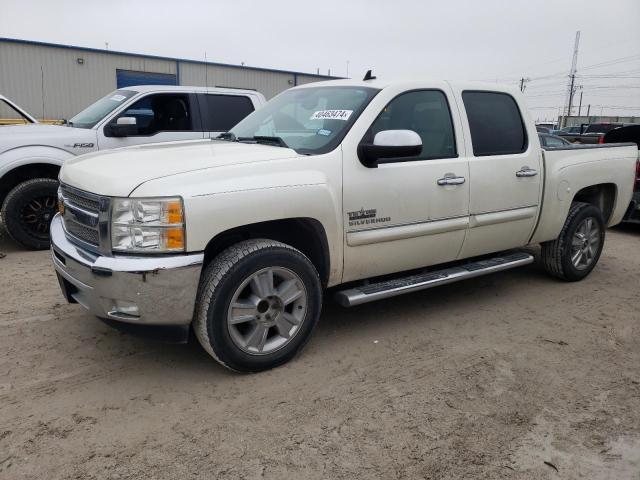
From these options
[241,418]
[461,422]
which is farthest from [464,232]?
[241,418]

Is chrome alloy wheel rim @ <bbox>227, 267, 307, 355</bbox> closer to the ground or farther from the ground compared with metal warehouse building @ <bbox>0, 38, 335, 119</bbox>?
closer to the ground

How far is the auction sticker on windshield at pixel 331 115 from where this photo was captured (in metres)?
3.72

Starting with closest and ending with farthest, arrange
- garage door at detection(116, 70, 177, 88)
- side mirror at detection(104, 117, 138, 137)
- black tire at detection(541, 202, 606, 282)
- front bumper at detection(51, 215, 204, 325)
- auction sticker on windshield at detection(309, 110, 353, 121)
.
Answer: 1. front bumper at detection(51, 215, 204, 325)
2. auction sticker on windshield at detection(309, 110, 353, 121)
3. black tire at detection(541, 202, 606, 282)
4. side mirror at detection(104, 117, 138, 137)
5. garage door at detection(116, 70, 177, 88)

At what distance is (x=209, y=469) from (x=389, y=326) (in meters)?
2.07

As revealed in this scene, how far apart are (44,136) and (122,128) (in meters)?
0.87

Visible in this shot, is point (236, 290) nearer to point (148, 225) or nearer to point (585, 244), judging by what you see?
point (148, 225)

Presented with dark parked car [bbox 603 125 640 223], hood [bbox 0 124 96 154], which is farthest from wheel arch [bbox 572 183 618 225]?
hood [bbox 0 124 96 154]

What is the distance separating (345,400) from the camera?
306 centimetres

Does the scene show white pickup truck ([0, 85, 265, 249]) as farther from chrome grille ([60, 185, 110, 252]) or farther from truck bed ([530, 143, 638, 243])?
truck bed ([530, 143, 638, 243])

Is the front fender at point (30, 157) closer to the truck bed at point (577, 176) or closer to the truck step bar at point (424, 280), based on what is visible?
the truck step bar at point (424, 280)

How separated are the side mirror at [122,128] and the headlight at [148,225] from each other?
12.8 feet

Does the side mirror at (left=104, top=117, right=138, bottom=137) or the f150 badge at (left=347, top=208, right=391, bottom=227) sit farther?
the side mirror at (left=104, top=117, right=138, bottom=137)

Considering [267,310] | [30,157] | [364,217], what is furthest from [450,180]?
[30,157]

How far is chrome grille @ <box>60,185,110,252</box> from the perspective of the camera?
2916mm
